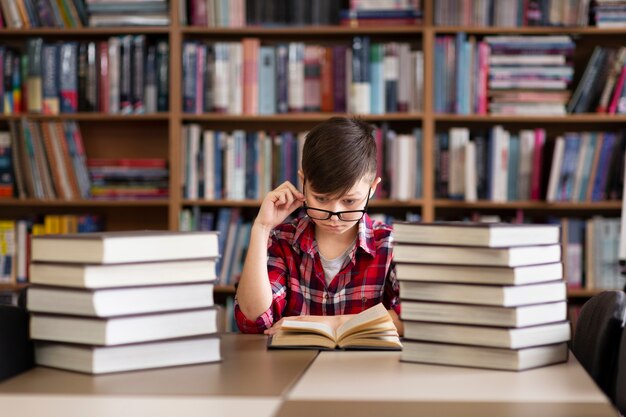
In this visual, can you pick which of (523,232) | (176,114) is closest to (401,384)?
(523,232)

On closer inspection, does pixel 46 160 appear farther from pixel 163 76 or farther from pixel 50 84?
pixel 163 76

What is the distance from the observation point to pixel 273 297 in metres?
1.86

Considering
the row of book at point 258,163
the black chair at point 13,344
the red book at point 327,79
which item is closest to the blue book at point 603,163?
the row of book at point 258,163

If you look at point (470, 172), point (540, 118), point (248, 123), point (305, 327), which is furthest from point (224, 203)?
point (305, 327)

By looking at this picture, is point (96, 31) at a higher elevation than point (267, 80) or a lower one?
higher

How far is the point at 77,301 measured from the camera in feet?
3.97

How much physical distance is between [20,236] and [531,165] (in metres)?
2.07

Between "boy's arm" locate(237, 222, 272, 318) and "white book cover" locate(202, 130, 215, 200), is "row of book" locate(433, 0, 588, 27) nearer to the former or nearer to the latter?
"white book cover" locate(202, 130, 215, 200)

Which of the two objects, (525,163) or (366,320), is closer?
(366,320)

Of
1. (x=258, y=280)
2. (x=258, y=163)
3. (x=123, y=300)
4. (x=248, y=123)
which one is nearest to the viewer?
(x=123, y=300)

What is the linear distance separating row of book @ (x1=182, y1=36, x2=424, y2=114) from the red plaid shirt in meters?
1.39

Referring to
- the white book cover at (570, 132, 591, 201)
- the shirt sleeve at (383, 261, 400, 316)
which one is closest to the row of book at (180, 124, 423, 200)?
the white book cover at (570, 132, 591, 201)

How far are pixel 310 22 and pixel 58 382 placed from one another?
237cm

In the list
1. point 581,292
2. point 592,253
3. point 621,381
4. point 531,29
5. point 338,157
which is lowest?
point 581,292
